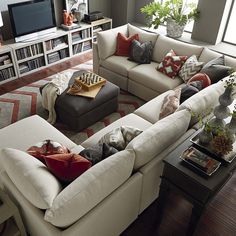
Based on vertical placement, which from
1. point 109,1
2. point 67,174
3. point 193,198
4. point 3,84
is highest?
point 109,1

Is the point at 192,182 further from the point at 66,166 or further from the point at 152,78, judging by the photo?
the point at 152,78

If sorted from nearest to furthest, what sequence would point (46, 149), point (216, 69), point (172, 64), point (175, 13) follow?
point (46, 149) → point (216, 69) → point (172, 64) → point (175, 13)

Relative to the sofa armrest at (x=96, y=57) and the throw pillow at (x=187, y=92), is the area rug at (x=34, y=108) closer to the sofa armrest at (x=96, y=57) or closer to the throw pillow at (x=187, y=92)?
the sofa armrest at (x=96, y=57)

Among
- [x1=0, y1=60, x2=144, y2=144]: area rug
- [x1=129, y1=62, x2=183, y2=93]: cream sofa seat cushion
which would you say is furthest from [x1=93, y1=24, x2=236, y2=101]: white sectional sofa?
[x1=0, y1=60, x2=144, y2=144]: area rug

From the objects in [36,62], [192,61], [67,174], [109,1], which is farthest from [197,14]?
[67,174]

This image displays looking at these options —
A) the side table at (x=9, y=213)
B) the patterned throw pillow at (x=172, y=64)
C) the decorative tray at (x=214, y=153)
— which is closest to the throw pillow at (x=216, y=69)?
the patterned throw pillow at (x=172, y=64)

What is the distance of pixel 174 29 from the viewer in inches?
170

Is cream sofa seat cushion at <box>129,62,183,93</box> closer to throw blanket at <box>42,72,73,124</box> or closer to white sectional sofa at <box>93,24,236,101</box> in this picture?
white sectional sofa at <box>93,24,236,101</box>

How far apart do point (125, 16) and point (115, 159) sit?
13.9 ft

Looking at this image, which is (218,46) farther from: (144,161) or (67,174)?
(67,174)

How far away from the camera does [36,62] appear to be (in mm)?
4207

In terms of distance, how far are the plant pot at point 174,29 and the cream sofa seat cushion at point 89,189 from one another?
3222 millimetres

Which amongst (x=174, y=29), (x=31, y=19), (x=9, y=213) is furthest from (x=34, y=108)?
(x=174, y=29)

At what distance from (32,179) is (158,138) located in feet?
2.86
